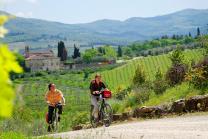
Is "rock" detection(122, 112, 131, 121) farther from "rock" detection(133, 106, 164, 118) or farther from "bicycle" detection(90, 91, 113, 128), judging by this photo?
"bicycle" detection(90, 91, 113, 128)

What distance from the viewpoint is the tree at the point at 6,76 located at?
140 cm

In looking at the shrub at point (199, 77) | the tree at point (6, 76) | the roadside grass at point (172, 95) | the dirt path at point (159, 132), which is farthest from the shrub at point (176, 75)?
the tree at point (6, 76)

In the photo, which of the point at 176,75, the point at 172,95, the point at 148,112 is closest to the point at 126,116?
the point at 148,112

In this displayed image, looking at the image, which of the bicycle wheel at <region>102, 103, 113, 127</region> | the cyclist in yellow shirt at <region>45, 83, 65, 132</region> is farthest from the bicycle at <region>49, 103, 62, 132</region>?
the bicycle wheel at <region>102, 103, 113, 127</region>

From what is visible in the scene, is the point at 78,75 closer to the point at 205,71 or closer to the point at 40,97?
the point at 40,97

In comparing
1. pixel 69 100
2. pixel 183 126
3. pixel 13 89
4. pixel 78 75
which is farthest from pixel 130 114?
pixel 78 75

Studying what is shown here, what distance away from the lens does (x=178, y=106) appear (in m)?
18.8

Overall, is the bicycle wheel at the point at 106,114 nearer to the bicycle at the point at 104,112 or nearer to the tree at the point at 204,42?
the bicycle at the point at 104,112

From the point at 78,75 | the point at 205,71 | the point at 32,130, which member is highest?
the point at 205,71

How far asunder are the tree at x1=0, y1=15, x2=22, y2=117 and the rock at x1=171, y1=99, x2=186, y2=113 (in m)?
17.4

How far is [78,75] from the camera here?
7003 inches

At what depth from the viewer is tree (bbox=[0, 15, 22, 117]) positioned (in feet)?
4.61

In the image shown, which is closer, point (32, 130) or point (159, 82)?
point (32, 130)

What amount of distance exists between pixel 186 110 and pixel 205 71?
3.59m
